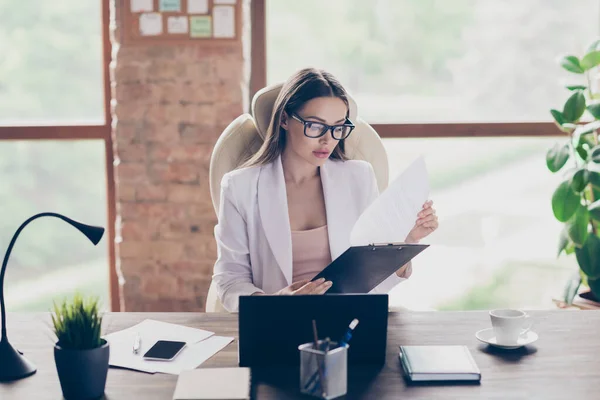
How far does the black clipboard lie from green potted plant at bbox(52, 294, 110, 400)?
1.80 ft

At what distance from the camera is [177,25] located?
2.95m

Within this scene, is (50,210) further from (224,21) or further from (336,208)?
(336,208)

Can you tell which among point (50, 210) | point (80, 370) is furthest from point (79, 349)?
point (50, 210)

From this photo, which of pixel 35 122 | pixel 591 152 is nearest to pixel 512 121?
pixel 591 152

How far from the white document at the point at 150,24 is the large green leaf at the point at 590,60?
1.69 meters

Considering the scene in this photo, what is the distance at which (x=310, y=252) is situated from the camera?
2104 millimetres

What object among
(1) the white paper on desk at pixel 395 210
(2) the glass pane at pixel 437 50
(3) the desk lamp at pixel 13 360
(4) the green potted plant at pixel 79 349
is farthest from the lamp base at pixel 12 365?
(2) the glass pane at pixel 437 50

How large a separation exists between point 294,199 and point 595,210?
1313 millimetres

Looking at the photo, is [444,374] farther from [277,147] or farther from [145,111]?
[145,111]

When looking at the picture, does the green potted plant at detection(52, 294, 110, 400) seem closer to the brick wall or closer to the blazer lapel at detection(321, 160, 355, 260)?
the blazer lapel at detection(321, 160, 355, 260)

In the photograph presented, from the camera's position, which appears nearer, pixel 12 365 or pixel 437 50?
pixel 12 365

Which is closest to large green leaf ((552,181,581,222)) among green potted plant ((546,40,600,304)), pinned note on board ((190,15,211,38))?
green potted plant ((546,40,600,304))

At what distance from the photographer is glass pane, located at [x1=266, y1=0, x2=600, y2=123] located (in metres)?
3.22

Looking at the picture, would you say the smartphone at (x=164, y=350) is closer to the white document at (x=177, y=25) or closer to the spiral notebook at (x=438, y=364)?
the spiral notebook at (x=438, y=364)
